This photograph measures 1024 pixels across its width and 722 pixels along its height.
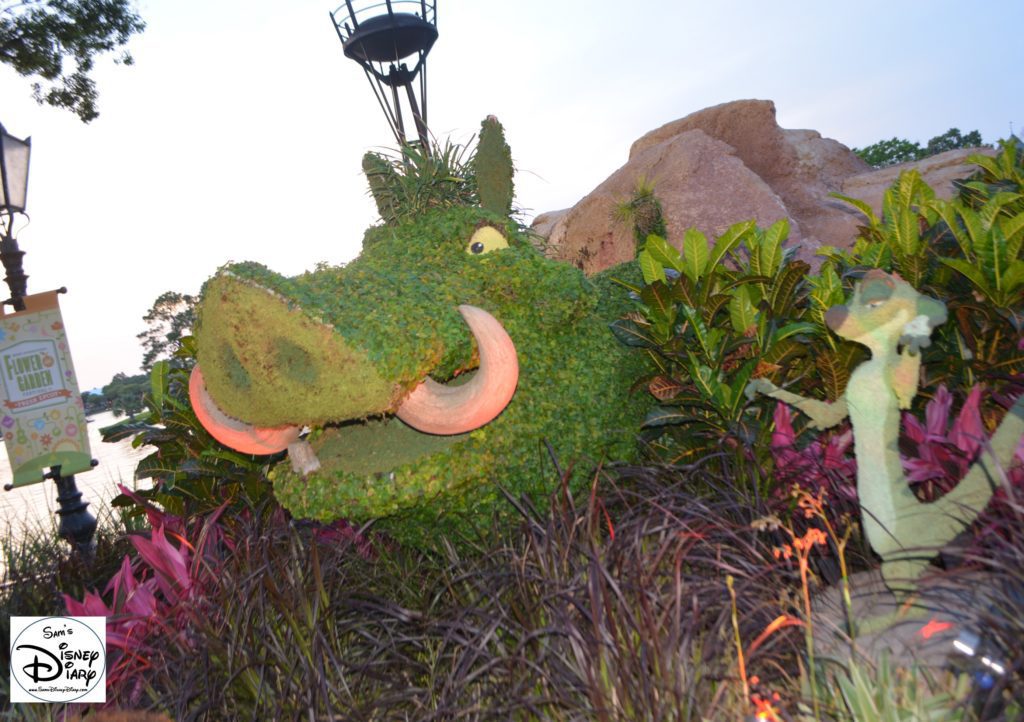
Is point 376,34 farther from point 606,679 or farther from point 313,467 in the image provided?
point 606,679

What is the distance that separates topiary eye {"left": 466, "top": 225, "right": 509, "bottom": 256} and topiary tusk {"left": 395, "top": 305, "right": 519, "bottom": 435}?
0.67 meters

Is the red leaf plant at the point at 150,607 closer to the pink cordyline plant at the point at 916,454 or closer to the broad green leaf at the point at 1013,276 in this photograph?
the pink cordyline plant at the point at 916,454

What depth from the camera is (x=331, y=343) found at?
7.39ft

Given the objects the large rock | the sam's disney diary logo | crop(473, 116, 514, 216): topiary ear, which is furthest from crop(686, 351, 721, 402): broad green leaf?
the large rock

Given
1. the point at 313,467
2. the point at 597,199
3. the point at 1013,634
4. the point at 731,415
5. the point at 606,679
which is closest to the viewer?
the point at 1013,634

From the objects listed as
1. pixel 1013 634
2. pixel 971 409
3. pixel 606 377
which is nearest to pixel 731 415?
pixel 606 377

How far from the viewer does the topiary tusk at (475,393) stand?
248cm

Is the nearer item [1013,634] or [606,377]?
[1013,634]

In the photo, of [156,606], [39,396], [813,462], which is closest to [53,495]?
[39,396]

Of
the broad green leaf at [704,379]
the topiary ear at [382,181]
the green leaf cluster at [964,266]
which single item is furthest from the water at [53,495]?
the green leaf cluster at [964,266]

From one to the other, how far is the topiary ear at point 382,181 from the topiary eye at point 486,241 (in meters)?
0.50

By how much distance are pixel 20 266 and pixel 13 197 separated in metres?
0.79

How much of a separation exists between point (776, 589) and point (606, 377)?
1.24 m

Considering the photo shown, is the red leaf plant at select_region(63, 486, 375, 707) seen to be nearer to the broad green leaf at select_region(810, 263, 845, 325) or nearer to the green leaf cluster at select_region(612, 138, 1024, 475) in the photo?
the green leaf cluster at select_region(612, 138, 1024, 475)
